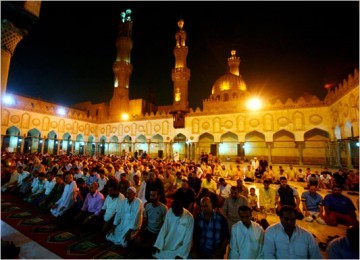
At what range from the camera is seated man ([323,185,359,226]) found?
491 centimetres

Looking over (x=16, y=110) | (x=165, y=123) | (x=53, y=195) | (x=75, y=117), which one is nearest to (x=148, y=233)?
(x=53, y=195)

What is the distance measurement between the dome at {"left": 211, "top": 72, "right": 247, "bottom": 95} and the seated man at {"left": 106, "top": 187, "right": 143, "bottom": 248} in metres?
26.5

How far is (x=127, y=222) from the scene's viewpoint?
13.2 feet

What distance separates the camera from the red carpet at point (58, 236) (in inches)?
141

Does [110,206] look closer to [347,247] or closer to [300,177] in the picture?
[347,247]

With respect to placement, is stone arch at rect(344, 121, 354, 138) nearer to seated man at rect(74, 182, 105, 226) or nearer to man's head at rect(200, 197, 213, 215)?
man's head at rect(200, 197, 213, 215)

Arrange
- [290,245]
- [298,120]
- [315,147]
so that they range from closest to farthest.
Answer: [290,245], [298,120], [315,147]

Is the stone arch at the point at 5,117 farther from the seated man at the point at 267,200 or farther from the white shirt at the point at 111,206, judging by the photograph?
the seated man at the point at 267,200

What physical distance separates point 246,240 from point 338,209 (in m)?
3.69

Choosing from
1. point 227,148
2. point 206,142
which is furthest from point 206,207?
point 206,142

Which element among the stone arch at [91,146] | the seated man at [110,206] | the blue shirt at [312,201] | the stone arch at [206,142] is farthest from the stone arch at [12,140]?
the blue shirt at [312,201]

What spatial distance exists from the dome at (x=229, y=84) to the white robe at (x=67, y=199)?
26.1 meters

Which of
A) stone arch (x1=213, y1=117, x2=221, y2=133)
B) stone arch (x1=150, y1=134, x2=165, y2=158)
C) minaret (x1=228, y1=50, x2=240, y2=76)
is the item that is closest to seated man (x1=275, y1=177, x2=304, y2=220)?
stone arch (x1=213, y1=117, x2=221, y2=133)

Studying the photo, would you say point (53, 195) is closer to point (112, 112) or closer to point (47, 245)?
point (47, 245)
